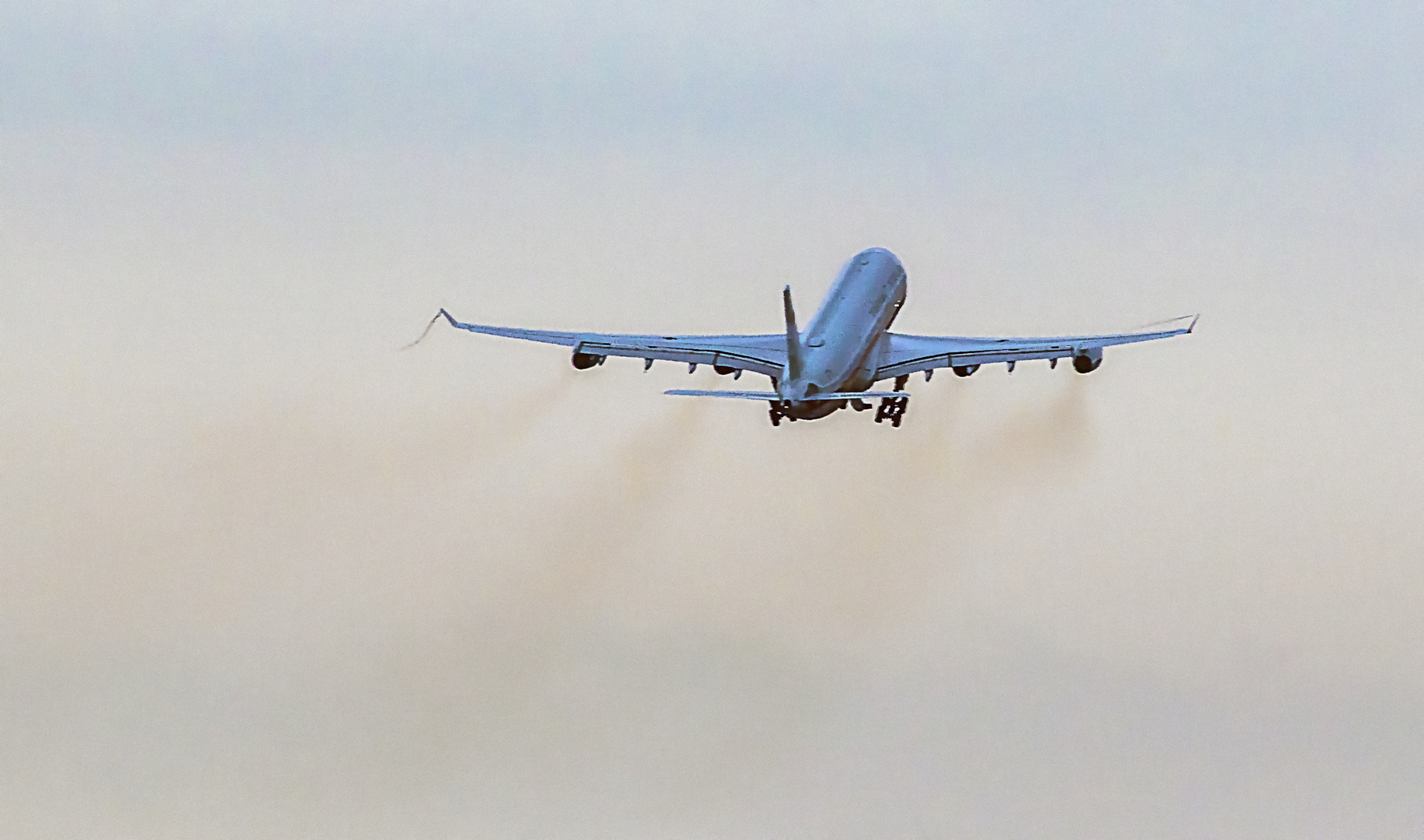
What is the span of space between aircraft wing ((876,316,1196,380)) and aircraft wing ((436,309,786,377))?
4608 millimetres

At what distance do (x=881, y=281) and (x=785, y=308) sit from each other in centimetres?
1637

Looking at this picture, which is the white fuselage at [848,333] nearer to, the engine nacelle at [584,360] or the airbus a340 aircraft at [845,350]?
the airbus a340 aircraft at [845,350]

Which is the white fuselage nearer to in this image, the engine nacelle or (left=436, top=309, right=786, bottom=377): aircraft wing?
(left=436, top=309, right=786, bottom=377): aircraft wing

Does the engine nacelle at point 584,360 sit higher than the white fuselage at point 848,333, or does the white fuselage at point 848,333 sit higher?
the white fuselage at point 848,333

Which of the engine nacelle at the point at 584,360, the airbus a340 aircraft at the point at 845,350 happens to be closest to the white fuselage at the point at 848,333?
the airbus a340 aircraft at the point at 845,350

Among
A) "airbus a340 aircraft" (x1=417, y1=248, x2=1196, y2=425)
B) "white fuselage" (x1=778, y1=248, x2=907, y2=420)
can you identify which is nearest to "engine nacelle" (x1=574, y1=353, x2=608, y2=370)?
"airbus a340 aircraft" (x1=417, y1=248, x2=1196, y2=425)

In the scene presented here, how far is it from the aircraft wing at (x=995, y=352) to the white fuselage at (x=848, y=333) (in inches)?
43.6

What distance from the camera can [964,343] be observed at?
357 ft

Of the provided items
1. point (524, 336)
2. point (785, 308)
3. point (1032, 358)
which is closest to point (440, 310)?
point (524, 336)

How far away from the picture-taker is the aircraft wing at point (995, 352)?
107062 millimetres

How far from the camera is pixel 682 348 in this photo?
4171 inches

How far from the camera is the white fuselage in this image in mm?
100000

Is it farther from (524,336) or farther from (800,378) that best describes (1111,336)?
(524,336)

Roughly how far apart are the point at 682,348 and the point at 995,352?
1210 cm
